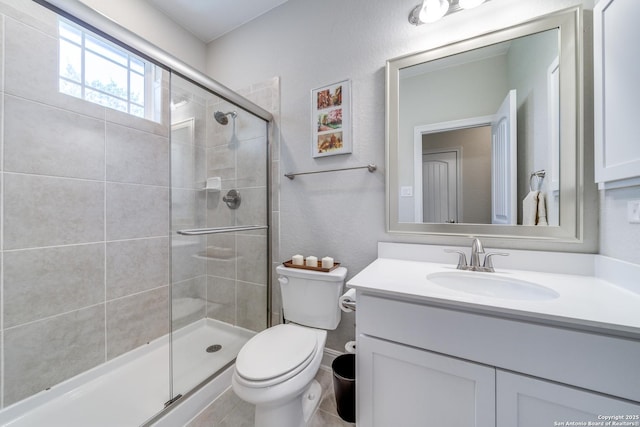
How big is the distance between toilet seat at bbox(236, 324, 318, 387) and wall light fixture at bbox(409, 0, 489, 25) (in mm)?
1740

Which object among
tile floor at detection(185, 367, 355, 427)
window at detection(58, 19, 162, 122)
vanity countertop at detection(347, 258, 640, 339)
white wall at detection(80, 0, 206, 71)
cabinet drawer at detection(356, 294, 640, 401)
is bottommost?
tile floor at detection(185, 367, 355, 427)

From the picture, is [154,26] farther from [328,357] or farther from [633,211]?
[633,211]

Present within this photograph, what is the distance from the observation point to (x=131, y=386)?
51.7 inches

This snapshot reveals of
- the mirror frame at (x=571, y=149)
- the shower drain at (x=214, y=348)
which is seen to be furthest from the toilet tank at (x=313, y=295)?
the mirror frame at (x=571, y=149)

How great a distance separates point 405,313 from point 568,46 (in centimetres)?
134

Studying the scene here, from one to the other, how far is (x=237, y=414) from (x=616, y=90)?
7.18 feet

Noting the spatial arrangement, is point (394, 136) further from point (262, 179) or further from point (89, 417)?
point (89, 417)

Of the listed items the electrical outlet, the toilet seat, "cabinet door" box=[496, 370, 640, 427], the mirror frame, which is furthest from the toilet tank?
the electrical outlet

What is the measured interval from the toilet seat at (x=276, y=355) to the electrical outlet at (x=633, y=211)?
51.7 inches

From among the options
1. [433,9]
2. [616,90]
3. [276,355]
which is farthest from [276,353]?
[433,9]

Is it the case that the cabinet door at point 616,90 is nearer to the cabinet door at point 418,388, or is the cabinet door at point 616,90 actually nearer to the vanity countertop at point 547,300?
the vanity countertop at point 547,300

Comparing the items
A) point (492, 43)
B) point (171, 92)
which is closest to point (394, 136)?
point (492, 43)

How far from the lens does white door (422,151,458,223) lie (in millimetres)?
1215

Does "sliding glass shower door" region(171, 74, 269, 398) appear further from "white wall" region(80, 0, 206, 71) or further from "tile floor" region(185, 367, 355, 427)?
"white wall" region(80, 0, 206, 71)
